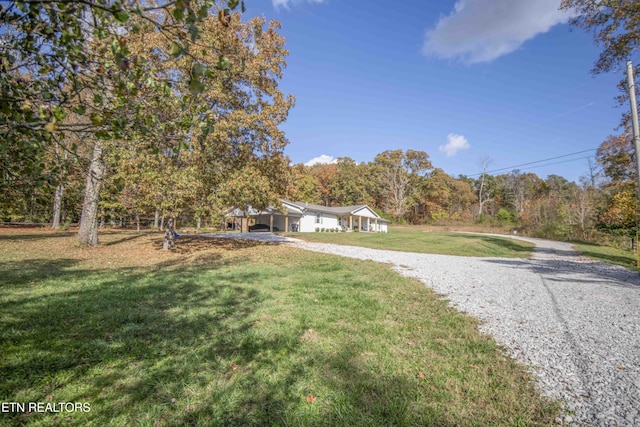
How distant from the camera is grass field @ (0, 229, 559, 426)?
2.27 meters

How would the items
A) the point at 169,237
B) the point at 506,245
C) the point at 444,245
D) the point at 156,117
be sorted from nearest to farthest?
1. the point at 156,117
2. the point at 169,237
3. the point at 444,245
4. the point at 506,245

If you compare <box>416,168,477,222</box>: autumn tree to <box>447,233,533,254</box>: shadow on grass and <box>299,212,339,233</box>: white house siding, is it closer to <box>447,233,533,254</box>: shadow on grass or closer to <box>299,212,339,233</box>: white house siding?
<box>299,212,339,233</box>: white house siding

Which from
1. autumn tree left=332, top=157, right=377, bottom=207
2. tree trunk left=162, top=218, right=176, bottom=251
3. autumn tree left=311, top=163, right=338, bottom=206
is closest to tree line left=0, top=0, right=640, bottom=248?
tree trunk left=162, top=218, right=176, bottom=251

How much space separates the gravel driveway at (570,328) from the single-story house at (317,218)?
23.1 m

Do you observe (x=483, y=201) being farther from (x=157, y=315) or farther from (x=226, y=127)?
(x=157, y=315)

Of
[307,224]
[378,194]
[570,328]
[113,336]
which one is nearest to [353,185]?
[378,194]

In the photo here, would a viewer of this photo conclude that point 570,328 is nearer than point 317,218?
Yes

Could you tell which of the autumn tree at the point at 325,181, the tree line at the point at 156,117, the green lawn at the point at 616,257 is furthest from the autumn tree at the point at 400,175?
the green lawn at the point at 616,257

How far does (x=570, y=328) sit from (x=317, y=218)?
31142 millimetres

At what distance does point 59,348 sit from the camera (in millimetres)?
3078

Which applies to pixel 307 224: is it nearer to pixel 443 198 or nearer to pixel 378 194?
pixel 378 194

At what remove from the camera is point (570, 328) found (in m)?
4.29

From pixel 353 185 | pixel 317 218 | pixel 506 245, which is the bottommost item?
pixel 506 245

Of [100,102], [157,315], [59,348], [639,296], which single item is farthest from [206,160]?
[639,296]
